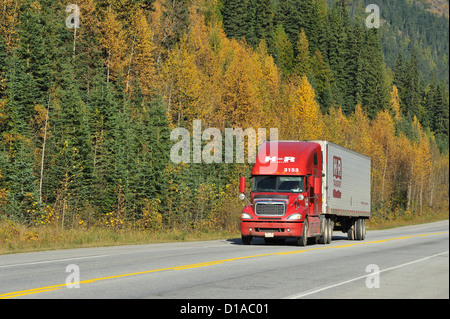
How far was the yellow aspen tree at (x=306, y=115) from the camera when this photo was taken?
74000mm

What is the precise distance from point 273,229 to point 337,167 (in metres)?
5.58

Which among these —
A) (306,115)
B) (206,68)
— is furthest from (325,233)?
(306,115)

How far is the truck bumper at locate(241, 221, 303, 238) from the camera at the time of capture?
24116 mm

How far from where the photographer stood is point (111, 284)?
12570mm

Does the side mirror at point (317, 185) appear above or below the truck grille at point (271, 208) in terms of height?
above

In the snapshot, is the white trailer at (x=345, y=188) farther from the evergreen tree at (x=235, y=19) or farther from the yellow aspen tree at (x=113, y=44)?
the evergreen tree at (x=235, y=19)

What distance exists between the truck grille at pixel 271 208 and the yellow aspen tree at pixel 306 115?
49.6 metres

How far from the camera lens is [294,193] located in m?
24.8

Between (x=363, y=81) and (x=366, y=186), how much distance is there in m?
98.7

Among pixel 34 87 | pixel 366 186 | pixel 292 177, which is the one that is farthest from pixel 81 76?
pixel 292 177

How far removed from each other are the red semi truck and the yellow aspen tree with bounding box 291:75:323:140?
45.8 m
